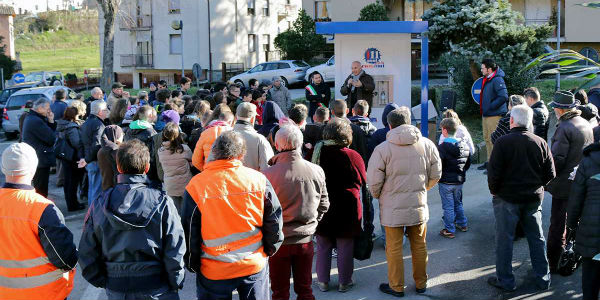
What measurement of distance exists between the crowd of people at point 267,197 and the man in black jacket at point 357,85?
2839 millimetres

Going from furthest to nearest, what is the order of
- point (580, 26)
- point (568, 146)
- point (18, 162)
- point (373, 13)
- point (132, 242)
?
point (373, 13)
point (580, 26)
point (568, 146)
point (18, 162)
point (132, 242)

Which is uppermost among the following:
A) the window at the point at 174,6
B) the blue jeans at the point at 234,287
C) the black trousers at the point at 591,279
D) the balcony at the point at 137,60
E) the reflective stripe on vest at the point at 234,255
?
the window at the point at 174,6

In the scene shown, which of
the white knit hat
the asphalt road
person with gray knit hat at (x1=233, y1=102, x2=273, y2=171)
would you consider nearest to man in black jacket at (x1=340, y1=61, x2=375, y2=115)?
the asphalt road

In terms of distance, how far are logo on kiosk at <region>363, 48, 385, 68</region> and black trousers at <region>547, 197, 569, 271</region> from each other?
628 centimetres

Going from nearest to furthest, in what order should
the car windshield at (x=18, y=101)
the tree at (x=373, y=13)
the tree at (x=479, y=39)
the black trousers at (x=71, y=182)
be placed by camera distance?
the black trousers at (x=71, y=182) < the tree at (x=479, y=39) < the car windshield at (x=18, y=101) < the tree at (x=373, y=13)

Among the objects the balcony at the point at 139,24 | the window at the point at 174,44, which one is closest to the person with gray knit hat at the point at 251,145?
the window at the point at 174,44

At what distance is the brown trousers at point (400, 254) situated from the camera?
612cm

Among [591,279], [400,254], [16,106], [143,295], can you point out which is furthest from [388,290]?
[16,106]

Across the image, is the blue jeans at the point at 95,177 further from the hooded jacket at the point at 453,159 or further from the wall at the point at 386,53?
the wall at the point at 386,53

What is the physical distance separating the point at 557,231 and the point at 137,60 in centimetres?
4457

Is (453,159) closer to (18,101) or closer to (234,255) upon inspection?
(234,255)

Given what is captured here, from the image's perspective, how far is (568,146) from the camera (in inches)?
262

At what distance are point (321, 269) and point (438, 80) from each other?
23.9m

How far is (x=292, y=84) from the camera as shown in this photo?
3225 cm
